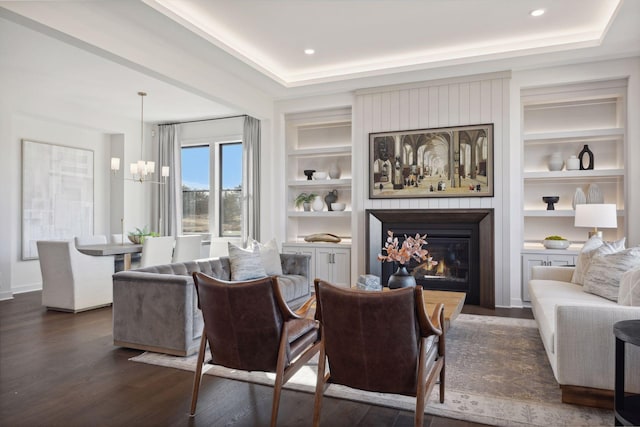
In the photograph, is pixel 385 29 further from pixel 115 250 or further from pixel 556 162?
pixel 115 250

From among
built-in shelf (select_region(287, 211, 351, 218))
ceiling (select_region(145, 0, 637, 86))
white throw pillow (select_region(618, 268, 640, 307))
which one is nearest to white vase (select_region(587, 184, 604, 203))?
ceiling (select_region(145, 0, 637, 86))

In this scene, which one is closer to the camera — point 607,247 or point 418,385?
point 418,385

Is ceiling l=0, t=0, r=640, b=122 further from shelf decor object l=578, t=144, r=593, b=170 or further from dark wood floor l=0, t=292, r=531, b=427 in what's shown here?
dark wood floor l=0, t=292, r=531, b=427

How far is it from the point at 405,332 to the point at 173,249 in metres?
4.83

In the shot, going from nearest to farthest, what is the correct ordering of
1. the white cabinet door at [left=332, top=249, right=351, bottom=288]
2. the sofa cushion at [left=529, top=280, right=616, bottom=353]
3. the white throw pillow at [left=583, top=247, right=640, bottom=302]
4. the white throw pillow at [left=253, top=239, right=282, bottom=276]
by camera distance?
the sofa cushion at [left=529, top=280, right=616, bottom=353] < the white throw pillow at [left=583, top=247, right=640, bottom=302] < the white throw pillow at [left=253, top=239, right=282, bottom=276] < the white cabinet door at [left=332, top=249, right=351, bottom=288]

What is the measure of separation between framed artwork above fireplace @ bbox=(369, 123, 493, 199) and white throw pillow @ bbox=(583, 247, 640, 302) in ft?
6.20

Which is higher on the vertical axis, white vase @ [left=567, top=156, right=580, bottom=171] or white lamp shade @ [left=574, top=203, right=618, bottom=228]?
white vase @ [left=567, top=156, right=580, bottom=171]

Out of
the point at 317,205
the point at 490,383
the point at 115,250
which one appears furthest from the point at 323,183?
the point at 490,383

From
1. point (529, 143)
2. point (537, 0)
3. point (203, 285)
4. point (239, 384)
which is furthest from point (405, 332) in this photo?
point (529, 143)

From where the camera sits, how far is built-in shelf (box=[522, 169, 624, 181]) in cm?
498

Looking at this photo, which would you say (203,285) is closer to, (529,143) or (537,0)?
(537,0)

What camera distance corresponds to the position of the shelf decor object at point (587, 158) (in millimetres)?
5188

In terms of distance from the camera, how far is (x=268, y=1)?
12.8ft

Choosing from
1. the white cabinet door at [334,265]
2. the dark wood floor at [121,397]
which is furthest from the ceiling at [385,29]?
the dark wood floor at [121,397]
